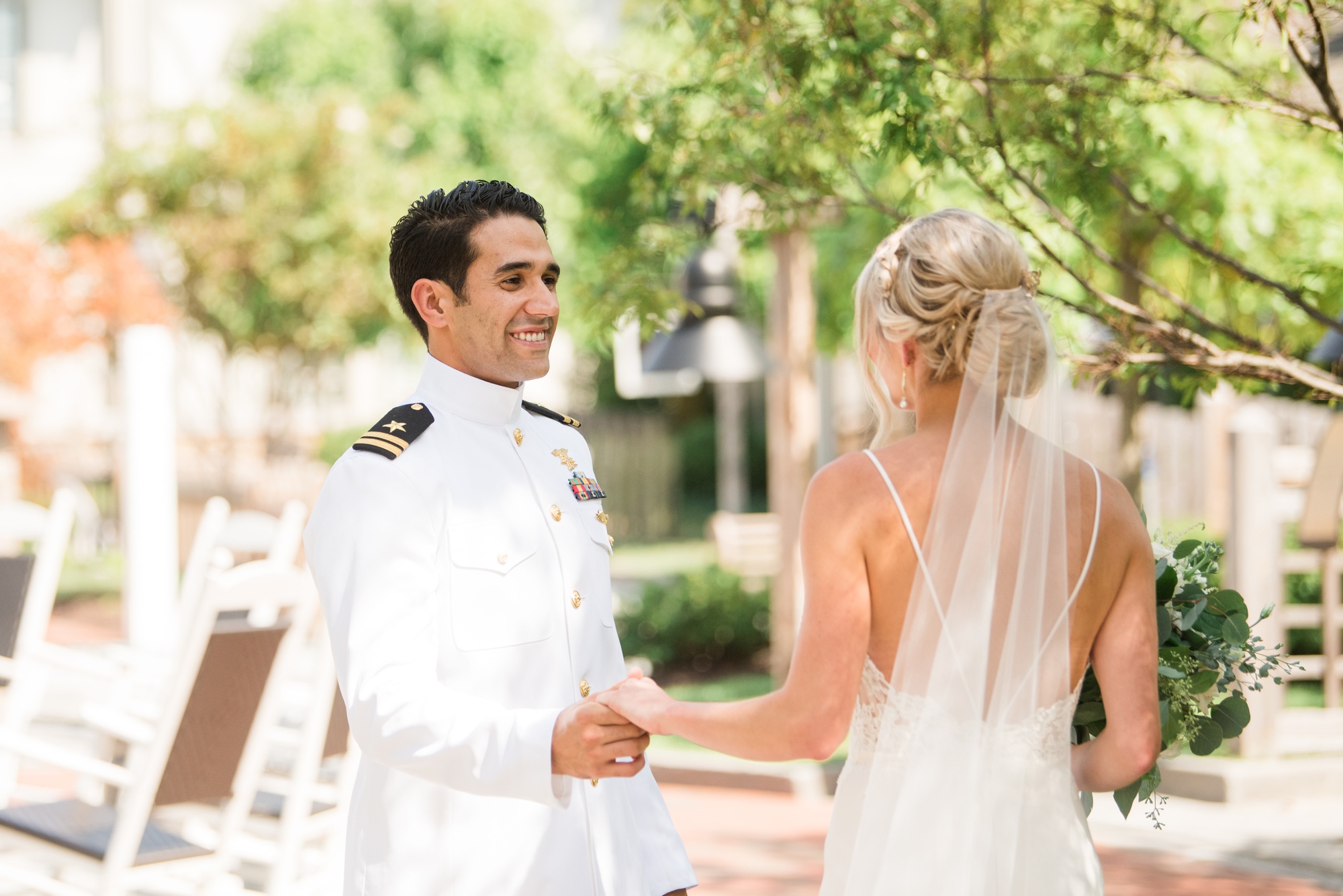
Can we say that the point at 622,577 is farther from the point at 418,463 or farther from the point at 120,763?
the point at 418,463

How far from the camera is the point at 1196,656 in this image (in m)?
2.54

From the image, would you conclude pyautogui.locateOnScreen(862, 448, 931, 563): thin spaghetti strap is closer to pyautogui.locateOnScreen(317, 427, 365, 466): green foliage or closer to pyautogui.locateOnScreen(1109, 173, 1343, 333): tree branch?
pyautogui.locateOnScreen(1109, 173, 1343, 333): tree branch

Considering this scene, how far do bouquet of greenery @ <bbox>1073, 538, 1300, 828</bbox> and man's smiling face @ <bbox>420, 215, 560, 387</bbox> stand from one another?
3.92 ft

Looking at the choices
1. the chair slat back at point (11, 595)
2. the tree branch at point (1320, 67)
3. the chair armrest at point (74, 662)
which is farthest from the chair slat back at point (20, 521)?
the tree branch at point (1320, 67)

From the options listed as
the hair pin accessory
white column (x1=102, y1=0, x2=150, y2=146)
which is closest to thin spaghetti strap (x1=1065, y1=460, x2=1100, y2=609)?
the hair pin accessory

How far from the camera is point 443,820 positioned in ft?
6.82

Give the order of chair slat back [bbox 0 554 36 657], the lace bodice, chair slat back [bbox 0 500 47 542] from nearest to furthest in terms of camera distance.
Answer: the lace bodice < chair slat back [bbox 0 554 36 657] < chair slat back [bbox 0 500 47 542]

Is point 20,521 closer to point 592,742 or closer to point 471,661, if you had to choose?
point 471,661

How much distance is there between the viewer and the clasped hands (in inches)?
75.9

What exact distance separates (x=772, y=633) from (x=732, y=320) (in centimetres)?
218

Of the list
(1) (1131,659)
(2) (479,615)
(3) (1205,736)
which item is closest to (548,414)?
(2) (479,615)

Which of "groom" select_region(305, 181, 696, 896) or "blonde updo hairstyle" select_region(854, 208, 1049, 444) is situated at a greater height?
"blonde updo hairstyle" select_region(854, 208, 1049, 444)

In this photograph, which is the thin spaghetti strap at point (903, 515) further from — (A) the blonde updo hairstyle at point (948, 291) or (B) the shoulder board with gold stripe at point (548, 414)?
(B) the shoulder board with gold stripe at point (548, 414)

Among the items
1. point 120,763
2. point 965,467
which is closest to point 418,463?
point 965,467
